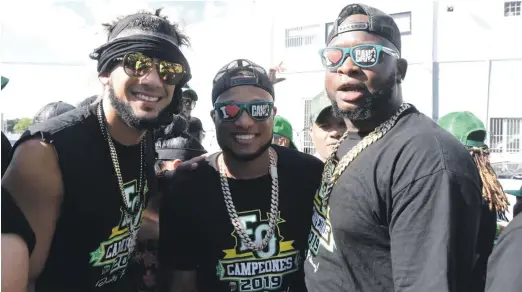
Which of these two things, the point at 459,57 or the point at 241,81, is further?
the point at 459,57

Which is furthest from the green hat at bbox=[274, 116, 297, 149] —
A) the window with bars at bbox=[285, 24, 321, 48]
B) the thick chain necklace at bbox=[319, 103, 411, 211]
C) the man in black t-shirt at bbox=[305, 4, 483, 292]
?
→ the window with bars at bbox=[285, 24, 321, 48]

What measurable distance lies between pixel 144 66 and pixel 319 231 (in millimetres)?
1326

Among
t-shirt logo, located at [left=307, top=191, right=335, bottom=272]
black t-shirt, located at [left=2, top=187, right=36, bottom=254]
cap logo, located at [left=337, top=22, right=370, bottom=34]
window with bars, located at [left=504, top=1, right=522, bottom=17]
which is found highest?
window with bars, located at [left=504, top=1, right=522, bottom=17]

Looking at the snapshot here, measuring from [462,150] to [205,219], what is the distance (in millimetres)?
1443

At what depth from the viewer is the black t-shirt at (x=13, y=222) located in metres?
1.70

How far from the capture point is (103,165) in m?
2.55

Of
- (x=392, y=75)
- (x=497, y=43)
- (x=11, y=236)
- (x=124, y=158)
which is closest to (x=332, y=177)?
(x=392, y=75)

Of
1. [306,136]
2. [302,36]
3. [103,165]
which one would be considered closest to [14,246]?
[103,165]

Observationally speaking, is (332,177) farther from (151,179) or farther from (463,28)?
(463,28)

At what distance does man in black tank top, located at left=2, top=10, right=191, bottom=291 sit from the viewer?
2322mm

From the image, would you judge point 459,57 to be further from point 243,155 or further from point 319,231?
point 319,231

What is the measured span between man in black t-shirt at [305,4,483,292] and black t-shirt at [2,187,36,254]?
1285mm

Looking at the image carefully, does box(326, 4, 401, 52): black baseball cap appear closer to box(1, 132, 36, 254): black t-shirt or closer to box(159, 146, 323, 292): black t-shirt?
box(159, 146, 323, 292): black t-shirt

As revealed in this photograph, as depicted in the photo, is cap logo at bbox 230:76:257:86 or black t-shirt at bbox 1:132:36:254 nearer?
black t-shirt at bbox 1:132:36:254
